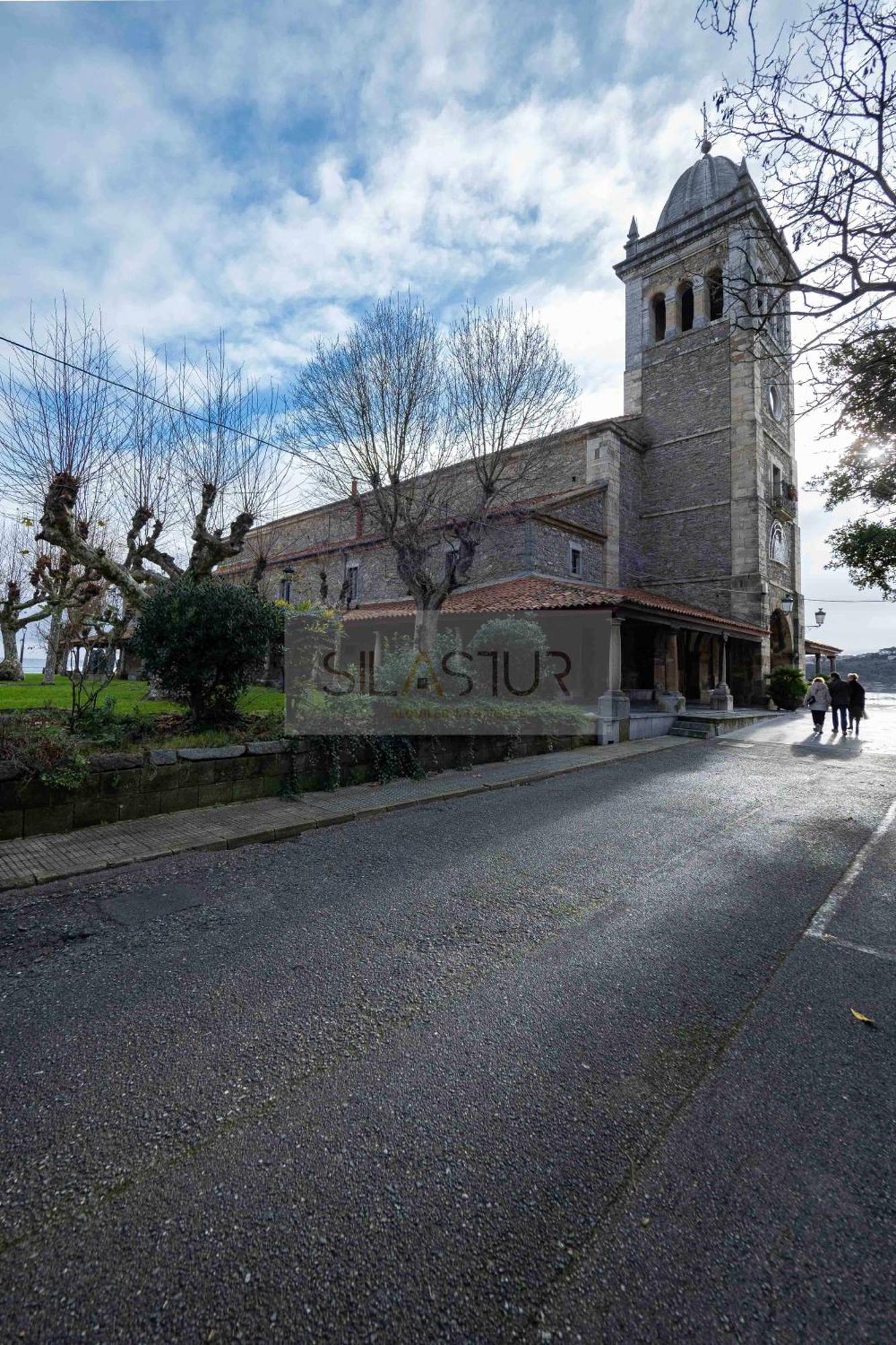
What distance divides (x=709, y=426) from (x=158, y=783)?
25057 millimetres

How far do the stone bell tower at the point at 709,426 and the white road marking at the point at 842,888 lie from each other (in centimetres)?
1758

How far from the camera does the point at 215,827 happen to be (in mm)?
5852

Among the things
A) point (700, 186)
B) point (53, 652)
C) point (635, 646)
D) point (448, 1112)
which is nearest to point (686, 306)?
point (700, 186)

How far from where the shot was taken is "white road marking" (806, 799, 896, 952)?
3.73 m

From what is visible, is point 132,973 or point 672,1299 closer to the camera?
point 672,1299

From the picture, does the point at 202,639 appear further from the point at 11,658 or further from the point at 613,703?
the point at 11,658

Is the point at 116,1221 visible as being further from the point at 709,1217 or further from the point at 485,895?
the point at 485,895

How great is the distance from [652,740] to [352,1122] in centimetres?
1350

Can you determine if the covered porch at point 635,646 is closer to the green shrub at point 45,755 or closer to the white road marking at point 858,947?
the green shrub at point 45,755

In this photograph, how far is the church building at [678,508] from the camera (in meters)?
20.0

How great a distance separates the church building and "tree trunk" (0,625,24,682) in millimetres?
8730

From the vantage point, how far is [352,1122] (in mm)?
2057

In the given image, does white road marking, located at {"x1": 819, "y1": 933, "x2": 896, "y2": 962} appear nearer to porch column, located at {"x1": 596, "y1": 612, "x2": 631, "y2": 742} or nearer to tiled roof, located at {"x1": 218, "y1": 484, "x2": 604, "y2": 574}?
porch column, located at {"x1": 596, "y1": 612, "x2": 631, "y2": 742}

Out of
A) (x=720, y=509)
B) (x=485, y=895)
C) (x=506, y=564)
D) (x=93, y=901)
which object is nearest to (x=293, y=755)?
(x=93, y=901)
